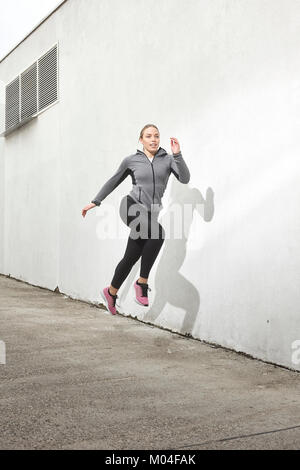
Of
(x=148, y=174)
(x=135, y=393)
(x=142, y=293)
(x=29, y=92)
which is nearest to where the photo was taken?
(x=135, y=393)

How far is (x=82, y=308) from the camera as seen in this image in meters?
7.62

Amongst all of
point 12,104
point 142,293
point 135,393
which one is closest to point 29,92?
point 12,104

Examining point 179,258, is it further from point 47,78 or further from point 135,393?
point 47,78

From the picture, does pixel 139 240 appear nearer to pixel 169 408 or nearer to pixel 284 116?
pixel 284 116

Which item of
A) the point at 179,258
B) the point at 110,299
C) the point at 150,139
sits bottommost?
the point at 110,299

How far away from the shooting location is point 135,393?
3898mm

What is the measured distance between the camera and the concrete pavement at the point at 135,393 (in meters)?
3.05

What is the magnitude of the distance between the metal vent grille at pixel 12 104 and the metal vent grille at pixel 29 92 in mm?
313

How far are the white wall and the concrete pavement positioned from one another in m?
0.46

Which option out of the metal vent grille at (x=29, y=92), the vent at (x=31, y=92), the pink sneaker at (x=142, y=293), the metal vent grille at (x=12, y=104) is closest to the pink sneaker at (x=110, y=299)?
the pink sneaker at (x=142, y=293)

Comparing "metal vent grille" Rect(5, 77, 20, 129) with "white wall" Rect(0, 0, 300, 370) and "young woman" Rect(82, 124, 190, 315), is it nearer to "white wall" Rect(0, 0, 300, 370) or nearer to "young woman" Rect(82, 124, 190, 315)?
"white wall" Rect(0, 0, 300, 370)

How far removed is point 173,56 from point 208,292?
257cm

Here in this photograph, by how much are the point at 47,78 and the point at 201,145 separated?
468cm

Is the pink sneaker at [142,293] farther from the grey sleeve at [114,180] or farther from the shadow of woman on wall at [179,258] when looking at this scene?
the grey sleeve at [114,180]
